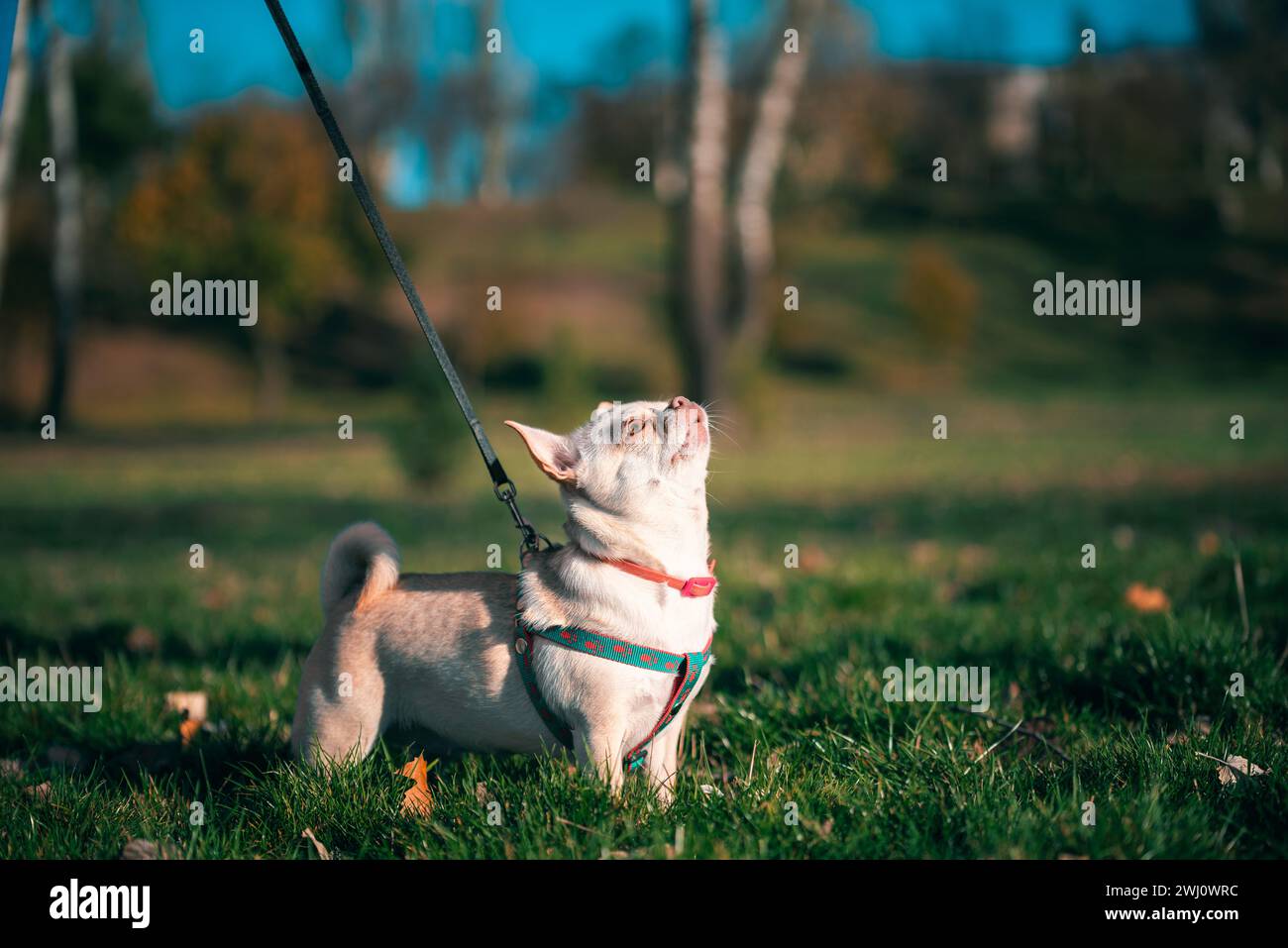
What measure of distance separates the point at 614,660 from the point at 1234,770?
1.64 metres

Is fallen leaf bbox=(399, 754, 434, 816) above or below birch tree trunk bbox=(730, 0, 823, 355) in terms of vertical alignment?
below

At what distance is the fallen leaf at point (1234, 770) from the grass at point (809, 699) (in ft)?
0.13

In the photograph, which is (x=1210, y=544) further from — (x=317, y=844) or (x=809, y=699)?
(x=317, y=844)

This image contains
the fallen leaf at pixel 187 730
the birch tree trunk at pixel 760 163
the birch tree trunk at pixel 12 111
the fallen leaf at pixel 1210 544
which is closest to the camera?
the fallen leaf at pixel 187 730

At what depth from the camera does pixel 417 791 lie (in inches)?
105

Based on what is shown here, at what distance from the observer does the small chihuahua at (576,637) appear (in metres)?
2.69

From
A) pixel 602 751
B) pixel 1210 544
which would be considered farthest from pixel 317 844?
pixel 1210 544

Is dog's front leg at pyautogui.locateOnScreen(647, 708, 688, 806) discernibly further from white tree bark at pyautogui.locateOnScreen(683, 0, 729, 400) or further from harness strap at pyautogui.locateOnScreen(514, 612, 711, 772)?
white tree bark at pyautogui.locateOnScreen(683, 0, 729, 400)

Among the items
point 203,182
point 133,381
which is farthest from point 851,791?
point 133,381

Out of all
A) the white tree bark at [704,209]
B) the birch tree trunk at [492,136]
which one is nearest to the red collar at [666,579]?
the white tree bark at [704,209]

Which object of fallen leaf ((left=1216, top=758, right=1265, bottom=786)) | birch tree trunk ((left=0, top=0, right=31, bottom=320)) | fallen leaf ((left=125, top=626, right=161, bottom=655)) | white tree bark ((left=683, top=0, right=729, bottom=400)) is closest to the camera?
fallen leaf ((left=1216, top=758, right=1265, bottom=786))

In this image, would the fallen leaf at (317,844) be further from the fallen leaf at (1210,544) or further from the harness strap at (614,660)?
the fallen leaf at (1210,544)

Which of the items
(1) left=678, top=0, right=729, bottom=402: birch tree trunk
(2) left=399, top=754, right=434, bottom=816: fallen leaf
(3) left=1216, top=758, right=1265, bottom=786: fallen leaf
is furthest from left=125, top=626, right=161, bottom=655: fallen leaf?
A: (1) left=678, top=0, right=729, bottom=402: birch tree trunk

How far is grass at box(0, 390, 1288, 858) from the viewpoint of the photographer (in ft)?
7.77
